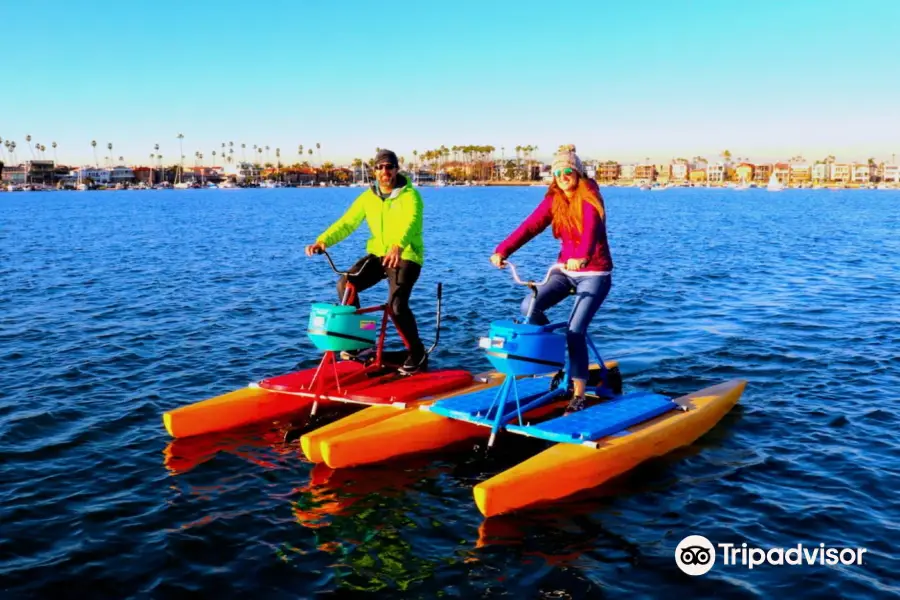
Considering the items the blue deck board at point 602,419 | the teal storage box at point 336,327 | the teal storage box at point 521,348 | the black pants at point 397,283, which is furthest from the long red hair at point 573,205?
the teal storage box at point 336,327

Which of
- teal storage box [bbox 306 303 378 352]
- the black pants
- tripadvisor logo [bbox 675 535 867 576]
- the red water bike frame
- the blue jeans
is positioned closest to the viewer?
tripadvisor logo [bbox 675 535 867 576]

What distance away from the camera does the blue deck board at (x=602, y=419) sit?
7941mm

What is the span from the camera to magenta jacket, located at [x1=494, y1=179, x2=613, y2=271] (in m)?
8.52

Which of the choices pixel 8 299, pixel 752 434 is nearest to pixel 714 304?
pixel 752 434

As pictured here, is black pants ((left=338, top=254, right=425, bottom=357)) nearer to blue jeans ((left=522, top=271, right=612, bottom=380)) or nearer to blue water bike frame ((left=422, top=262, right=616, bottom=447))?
blue water bike frame ((left=422, top=262, right=616, bottom=447))

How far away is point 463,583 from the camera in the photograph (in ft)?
20.5

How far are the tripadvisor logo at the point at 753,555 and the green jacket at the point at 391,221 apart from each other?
4833 mm

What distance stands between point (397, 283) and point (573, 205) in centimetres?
262

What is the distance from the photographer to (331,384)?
31.8ft

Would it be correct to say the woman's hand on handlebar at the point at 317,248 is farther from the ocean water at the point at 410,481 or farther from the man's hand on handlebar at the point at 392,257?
the ocean water at the point at 410,481

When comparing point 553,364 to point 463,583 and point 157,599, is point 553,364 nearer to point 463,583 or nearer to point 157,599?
point 463,583

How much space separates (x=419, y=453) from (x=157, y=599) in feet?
12.2

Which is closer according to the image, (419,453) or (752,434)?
(419,453)

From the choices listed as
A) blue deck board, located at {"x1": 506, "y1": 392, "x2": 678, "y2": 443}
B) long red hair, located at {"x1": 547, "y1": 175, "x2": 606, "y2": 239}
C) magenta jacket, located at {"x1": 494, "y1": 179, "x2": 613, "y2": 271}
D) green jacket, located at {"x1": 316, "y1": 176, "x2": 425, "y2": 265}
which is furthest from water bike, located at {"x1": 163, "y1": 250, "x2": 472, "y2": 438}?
long red hair, located at {"x1": 547, "y1": 175, "x2": 606, "y2": 239}
